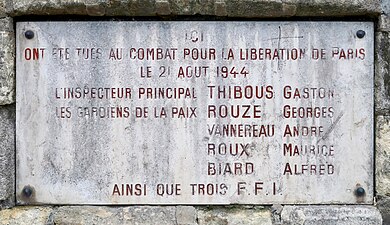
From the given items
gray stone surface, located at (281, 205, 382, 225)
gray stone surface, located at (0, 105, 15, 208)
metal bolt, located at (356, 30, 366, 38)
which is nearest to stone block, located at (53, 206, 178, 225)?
gray stone surface, located at (0, 105, 15, 208)

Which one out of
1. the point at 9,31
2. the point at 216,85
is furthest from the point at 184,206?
the point at 9,31

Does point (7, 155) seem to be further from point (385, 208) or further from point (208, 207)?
point (385, 208)

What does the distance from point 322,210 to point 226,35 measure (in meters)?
1.07

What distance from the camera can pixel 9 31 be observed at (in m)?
3.03

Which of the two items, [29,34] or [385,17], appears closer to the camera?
[385,17]

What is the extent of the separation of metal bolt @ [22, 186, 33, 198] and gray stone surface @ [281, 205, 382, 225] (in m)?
1.38

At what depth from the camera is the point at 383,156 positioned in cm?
298

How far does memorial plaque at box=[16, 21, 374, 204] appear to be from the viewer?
3.03 metres

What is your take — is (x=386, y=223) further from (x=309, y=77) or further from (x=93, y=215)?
(x=93, y=215)

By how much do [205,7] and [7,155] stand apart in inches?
52.6

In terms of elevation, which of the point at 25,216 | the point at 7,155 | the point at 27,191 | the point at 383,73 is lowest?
the point at 25,216

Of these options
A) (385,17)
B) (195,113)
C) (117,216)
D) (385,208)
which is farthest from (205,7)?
(385,208)

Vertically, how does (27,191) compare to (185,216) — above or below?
above

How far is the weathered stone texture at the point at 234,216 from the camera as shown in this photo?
2.99m
